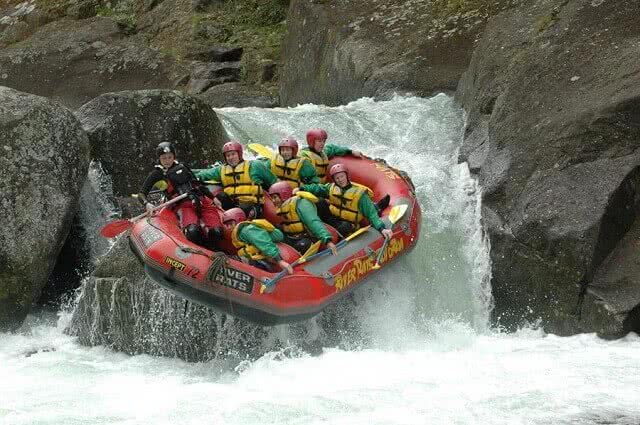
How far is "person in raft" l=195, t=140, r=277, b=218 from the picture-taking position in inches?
360

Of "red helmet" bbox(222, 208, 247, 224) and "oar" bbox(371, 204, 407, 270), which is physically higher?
"red helmet" bbox(222, 208, 247, 224)

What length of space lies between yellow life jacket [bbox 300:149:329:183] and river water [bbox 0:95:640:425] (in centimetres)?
119

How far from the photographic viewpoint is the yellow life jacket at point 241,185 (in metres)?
9.14

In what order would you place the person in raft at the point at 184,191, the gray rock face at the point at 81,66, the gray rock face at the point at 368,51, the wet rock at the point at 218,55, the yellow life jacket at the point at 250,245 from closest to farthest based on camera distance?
the yellow life jacket at the point at 250,245
the person in raft at the point at 184,191
the gray rock face at the point at 368,51
the gray rock face at the point at 81,66
the wet rock at the point at 218,55

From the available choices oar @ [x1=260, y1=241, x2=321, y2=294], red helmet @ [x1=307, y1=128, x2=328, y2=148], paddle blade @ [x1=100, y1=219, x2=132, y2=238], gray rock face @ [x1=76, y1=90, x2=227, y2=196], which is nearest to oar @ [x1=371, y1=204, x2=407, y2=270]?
oar @ [x1=260, y1=241, x2=321, y2=294]

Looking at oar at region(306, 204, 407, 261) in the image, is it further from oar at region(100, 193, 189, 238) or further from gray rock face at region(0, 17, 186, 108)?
gray rock face at region(0, 17, 186, 108)

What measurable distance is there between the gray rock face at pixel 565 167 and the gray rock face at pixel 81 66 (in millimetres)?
9563

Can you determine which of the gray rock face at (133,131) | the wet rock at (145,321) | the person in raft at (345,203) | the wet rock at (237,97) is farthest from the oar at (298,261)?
the wet rock at (237,97)

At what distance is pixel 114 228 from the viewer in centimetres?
882

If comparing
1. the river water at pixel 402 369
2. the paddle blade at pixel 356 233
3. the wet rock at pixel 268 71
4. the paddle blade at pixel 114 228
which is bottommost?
the wet rock at pixel 268 71

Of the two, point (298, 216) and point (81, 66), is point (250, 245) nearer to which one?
point (298, 216)

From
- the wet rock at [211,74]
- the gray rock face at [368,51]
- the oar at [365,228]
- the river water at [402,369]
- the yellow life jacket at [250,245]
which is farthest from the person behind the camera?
the wet rock at [211,74]

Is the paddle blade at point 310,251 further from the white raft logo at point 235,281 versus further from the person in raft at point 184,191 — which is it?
the person in raft at point 184,191

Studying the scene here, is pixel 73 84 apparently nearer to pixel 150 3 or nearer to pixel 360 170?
pixel 150 3
